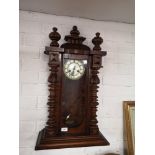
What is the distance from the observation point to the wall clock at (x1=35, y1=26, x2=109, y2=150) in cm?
137

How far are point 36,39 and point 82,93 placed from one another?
51 cm

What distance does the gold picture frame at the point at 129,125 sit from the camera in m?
1.55

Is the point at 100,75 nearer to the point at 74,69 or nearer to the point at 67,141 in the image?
the point at 74,69

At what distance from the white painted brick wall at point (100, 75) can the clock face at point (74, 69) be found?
16cm

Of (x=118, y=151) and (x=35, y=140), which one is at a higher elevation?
(x=35, y=140)

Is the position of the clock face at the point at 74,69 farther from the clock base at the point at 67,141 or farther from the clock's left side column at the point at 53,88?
the clock base at the point at 67,141

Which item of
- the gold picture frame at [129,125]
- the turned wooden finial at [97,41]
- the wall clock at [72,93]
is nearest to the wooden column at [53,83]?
the wall clock at [72,93]

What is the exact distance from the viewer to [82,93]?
147 centimetres
